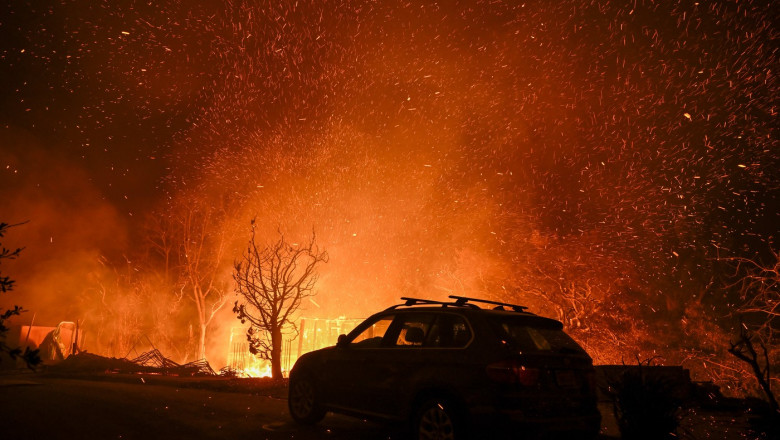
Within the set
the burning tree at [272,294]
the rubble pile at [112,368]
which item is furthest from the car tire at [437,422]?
the rubble pile at [112,368]

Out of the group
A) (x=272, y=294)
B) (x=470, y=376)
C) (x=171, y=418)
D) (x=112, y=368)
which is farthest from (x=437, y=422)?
(x=112, y=368)

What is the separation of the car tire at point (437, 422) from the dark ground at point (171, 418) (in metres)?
0.48

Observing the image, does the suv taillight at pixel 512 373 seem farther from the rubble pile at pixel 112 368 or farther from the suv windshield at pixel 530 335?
the rubble pile at pixel 112 368

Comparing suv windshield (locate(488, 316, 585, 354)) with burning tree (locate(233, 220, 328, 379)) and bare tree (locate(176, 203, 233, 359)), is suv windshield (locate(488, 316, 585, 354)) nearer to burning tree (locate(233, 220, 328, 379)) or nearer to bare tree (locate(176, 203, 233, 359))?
burning tree (locate(233, 220, 328, 379))

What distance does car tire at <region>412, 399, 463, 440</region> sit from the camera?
4.95m

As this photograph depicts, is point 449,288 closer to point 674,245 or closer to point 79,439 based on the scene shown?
point 674,245

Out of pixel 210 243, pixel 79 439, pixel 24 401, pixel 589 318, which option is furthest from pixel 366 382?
pixel 210 243

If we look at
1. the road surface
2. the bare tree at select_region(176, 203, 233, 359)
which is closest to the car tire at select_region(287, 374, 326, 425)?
the road surface

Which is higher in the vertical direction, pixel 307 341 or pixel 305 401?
pixel 307 341

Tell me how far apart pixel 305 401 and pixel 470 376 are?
2967mm

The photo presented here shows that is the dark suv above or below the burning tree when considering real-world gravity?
below

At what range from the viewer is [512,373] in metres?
4.76

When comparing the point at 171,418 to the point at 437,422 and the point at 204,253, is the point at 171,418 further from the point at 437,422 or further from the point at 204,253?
the point at 204,253

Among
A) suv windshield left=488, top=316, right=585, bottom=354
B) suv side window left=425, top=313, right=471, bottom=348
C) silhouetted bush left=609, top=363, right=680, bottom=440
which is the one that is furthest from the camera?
suv side window left=425, top=313, right=471, bottom=348
